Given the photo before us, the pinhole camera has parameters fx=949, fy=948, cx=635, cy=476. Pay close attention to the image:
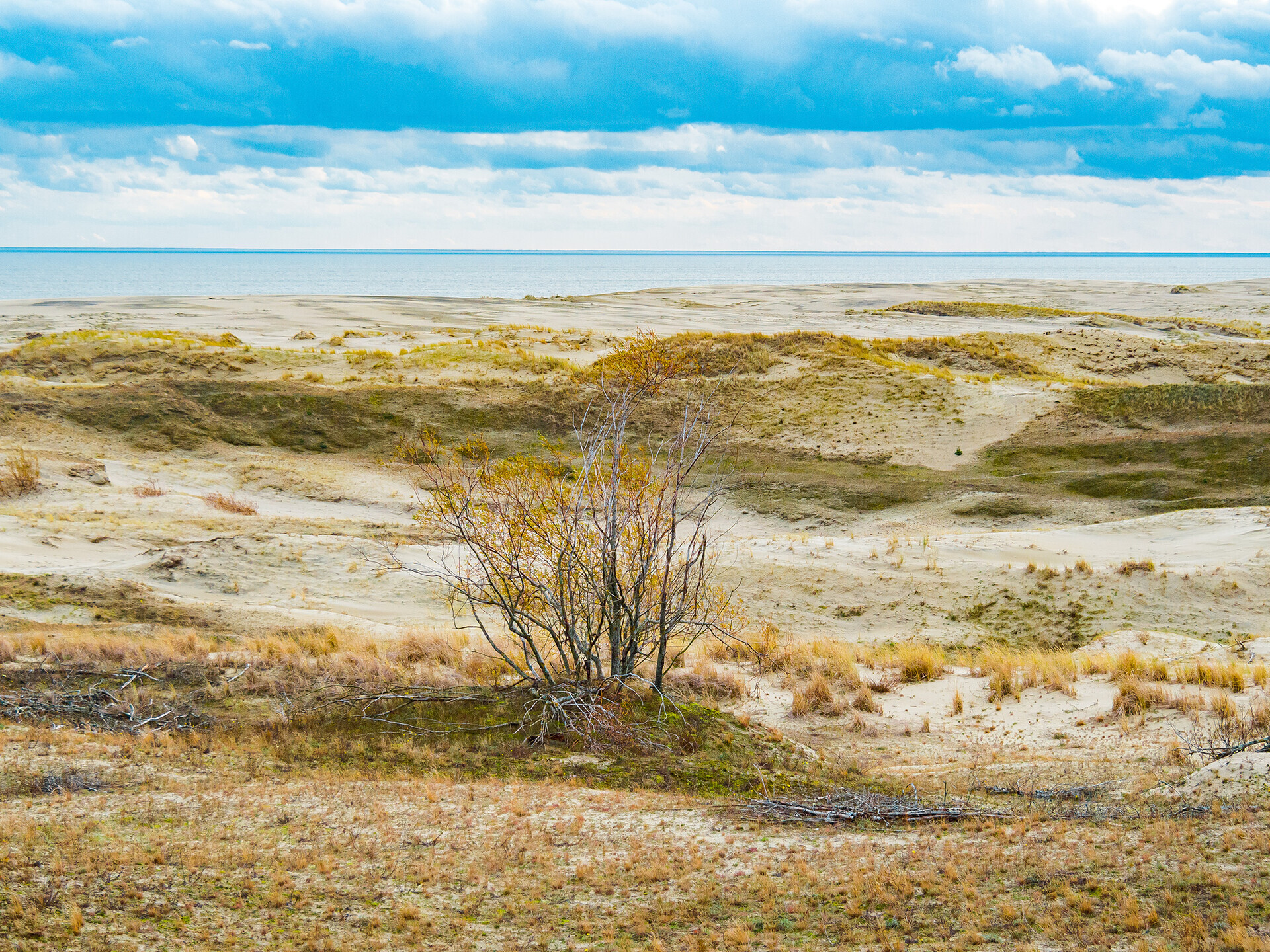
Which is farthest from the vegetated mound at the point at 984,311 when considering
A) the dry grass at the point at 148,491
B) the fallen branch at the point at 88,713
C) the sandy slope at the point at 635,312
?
the fallen branch at the point at 88,713

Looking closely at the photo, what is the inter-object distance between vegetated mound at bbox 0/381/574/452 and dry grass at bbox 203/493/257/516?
5689 millimetres

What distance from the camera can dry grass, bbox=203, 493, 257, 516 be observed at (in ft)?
81.1

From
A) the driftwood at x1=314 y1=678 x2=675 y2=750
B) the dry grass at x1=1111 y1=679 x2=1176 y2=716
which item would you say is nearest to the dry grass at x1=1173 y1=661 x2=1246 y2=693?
the dry grass at x1=1111 y1=679 x2=1176 y2=716

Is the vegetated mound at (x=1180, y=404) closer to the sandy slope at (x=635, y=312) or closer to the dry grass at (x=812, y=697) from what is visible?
the dry grass at (x=812, y=697)

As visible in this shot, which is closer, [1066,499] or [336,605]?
[336,605]

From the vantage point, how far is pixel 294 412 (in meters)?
33.1

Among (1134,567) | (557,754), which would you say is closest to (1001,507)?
(1134,567)

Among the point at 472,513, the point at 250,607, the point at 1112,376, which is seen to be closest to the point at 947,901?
the point at 472,513

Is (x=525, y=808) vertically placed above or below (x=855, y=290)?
below

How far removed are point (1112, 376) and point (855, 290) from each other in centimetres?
8011

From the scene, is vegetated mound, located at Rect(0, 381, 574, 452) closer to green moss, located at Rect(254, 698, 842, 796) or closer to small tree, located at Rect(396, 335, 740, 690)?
small tree, located at Rect(396, 335, 740, 690)

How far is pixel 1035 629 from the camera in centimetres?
1772

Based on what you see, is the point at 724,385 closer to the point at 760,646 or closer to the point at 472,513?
the point at 760,646

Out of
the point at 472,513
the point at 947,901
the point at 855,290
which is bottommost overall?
the point at 947,901
